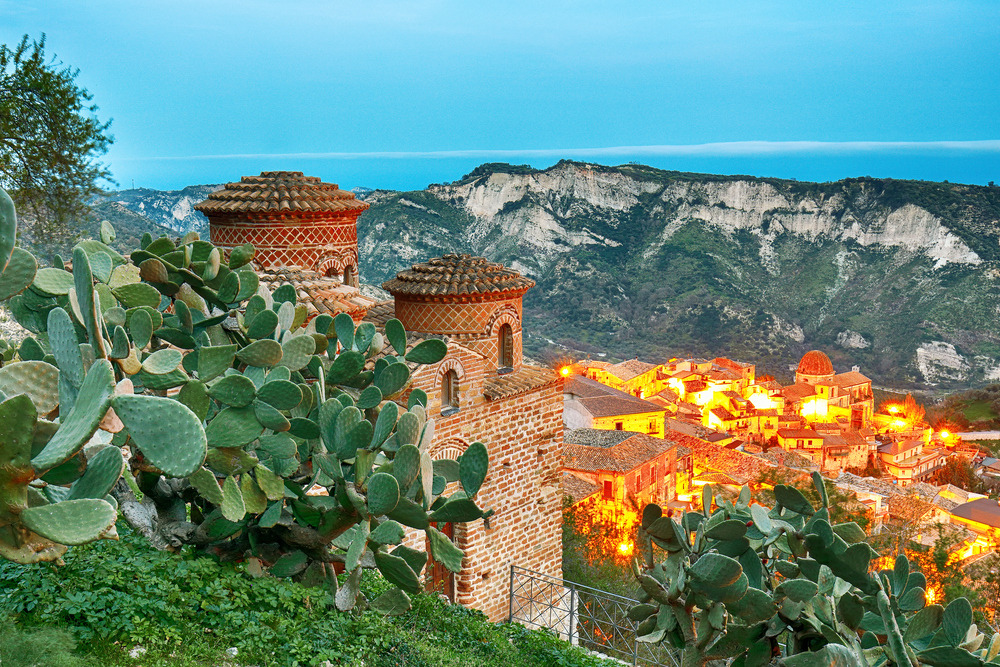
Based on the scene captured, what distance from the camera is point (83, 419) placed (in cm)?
175

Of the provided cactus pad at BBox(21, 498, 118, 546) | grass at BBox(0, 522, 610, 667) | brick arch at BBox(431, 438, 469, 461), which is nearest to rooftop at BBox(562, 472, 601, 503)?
brick arch at BBox(431, 438, 469, 461)

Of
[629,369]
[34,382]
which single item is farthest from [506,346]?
[629,369]

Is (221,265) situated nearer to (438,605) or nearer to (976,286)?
(438,605)

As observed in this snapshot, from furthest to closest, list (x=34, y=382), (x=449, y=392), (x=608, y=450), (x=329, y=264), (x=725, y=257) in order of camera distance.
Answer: (x=725, y=257)
(x=608, y=450)
(x=329, y=264)
(x=449, y=392)
(x=34, y=382)

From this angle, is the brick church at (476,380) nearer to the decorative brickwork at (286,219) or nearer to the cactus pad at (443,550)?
the decorative brickwork at (286,219)

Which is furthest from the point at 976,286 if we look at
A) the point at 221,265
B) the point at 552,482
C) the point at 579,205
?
the point at 221,265

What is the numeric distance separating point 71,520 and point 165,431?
0.97 ft

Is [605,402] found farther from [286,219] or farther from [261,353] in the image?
[261,353]

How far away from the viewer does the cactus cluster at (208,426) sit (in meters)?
1.92

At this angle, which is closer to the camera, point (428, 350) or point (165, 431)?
point (165, 431)

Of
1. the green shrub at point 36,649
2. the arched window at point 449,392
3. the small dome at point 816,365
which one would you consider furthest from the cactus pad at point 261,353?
the small dome at point 816,365

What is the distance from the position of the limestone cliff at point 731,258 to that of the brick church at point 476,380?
41.7 meters

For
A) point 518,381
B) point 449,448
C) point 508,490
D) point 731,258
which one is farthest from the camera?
point 731,258

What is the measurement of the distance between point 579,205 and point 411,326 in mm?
64804
